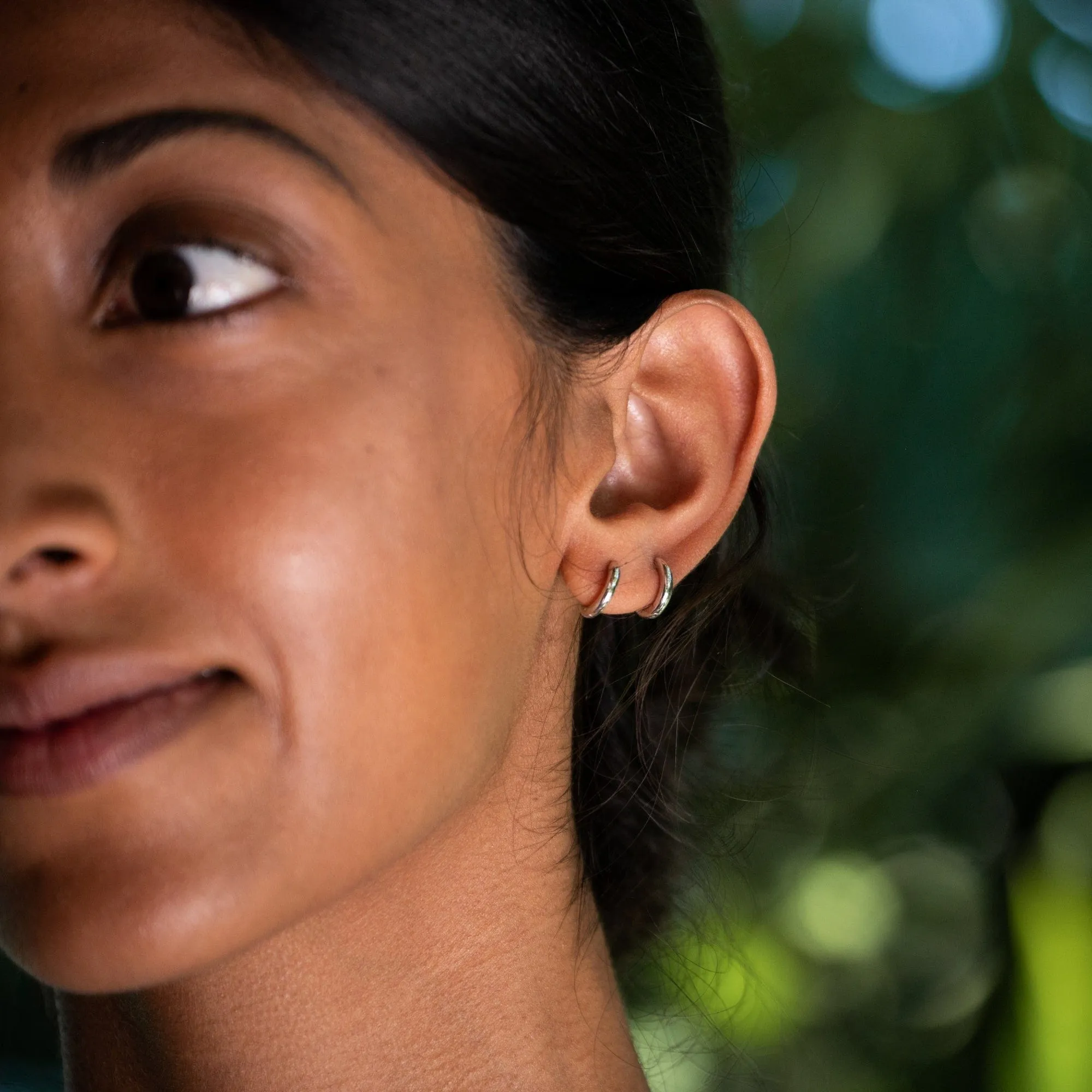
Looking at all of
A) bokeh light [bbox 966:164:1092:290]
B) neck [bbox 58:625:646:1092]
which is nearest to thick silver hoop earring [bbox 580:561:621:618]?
neck [bbox 58:625:646:1092]

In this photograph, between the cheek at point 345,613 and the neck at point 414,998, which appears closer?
the cheek at point 345,613

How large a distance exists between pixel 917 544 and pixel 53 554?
124 centimetres

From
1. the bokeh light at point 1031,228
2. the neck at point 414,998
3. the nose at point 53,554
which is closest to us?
the nose at point 53,554

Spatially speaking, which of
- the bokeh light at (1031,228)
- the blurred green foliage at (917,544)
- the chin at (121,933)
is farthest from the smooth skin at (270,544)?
the bokeh light at (1031,228)

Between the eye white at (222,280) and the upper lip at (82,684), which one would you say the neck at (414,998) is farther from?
the eye white at (222,280)

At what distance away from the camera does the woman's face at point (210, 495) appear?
0.81m

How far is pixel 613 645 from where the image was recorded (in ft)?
4.12

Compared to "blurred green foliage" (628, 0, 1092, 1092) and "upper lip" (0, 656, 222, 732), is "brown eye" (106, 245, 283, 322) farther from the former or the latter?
"blurred green foliage" (628, 0, 1092, 1092)

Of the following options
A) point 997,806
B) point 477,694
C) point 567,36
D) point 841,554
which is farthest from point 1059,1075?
point 567,36

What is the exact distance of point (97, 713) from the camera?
0.82 meters

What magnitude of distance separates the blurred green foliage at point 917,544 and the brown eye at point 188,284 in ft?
3.11

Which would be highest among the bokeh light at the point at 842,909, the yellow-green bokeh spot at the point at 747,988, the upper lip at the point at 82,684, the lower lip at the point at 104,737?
the upper lip at the point at 82,684

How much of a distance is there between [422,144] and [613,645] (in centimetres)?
52

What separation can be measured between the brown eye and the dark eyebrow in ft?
0.19
